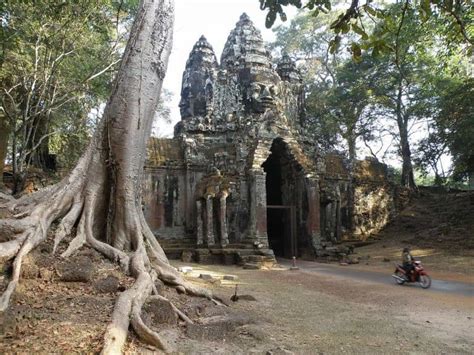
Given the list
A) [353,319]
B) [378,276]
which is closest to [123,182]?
[353,319]

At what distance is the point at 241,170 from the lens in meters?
14.3

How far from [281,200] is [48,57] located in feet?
32.8

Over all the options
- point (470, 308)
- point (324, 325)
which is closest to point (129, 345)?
point (324, 325)

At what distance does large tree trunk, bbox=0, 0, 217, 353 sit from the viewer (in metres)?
4.86

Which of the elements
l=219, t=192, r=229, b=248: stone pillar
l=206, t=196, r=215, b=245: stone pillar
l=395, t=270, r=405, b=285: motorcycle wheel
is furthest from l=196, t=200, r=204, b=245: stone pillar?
l=395, t=270, r=405, b=285: motorcycle wheel

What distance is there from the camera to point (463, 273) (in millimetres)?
Result: 10742

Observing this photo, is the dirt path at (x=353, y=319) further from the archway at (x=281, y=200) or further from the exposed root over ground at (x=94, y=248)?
the archway at (x=281, y=200)

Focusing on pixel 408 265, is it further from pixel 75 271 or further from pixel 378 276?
pixel 75 271

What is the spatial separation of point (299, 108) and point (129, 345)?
1580 centimetres

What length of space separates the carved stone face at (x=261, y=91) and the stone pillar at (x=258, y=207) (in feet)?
9.02

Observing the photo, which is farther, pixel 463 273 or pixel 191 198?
pixel 191 198

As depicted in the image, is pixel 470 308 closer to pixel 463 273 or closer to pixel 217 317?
pixel 217 317

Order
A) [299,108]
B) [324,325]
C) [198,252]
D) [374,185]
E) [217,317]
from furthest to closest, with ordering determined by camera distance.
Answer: [374,185]
[299,108]
[198,252]
[324,325]
[217,317]

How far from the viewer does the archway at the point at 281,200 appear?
615 inches
